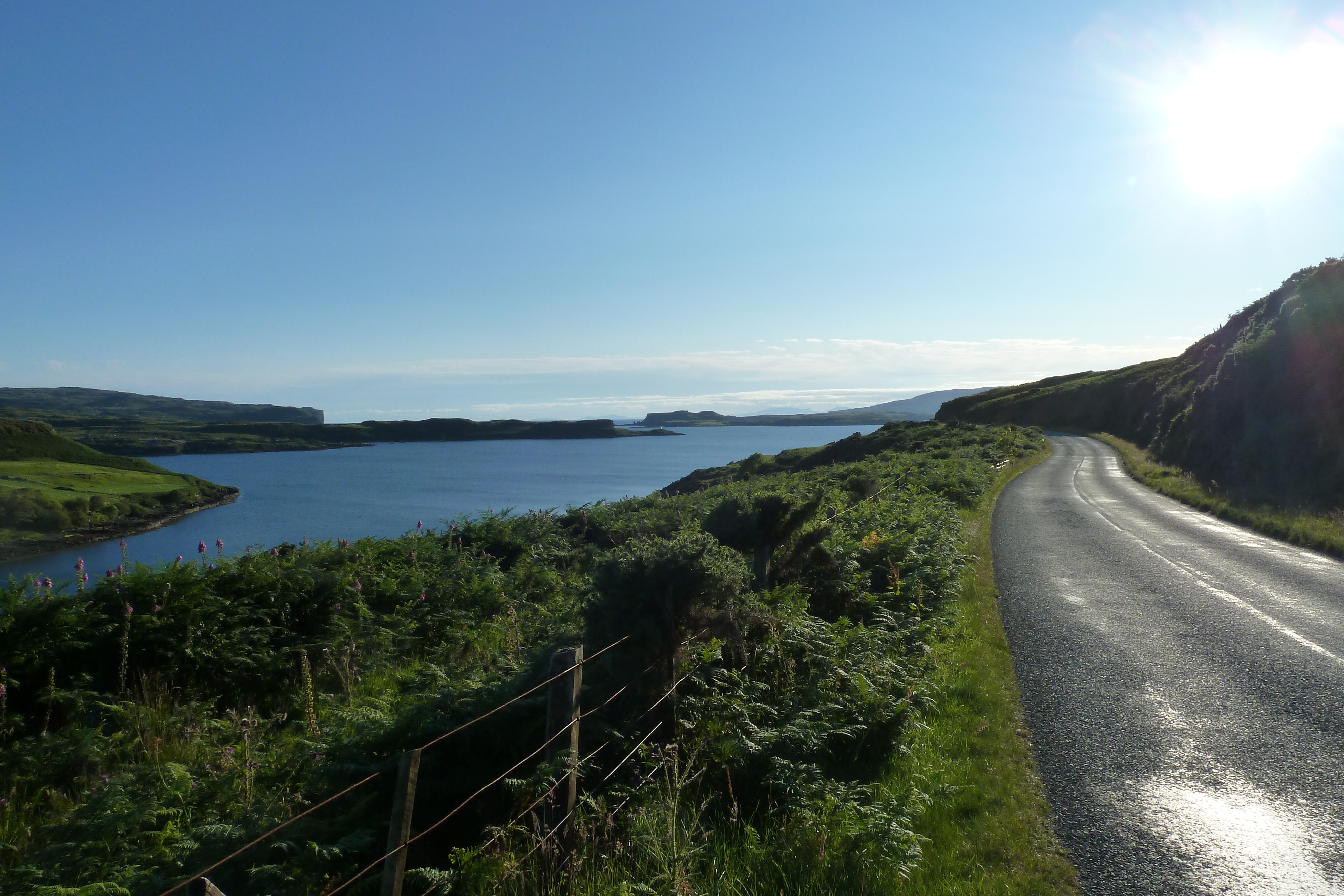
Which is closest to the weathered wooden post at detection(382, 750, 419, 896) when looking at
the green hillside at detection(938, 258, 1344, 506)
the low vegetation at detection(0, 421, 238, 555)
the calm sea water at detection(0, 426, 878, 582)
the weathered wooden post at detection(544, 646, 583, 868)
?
the weathered wooden post at detection(544, 646, 583, 868)

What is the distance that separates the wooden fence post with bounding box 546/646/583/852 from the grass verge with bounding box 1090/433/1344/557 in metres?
17.9

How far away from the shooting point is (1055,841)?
15.1 feet

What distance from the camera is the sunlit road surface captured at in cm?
445

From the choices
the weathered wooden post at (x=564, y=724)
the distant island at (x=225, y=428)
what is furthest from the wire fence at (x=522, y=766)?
the distant island at (x=225, y=428)

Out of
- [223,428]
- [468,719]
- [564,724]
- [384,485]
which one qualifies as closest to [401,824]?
[564,724]

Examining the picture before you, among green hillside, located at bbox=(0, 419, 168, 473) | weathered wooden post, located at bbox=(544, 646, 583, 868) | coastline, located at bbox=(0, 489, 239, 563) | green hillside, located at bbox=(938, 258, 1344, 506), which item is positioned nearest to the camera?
weathered wooden post, located at bbox=(544, 646, 583, 868)

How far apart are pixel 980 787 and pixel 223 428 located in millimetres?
144741

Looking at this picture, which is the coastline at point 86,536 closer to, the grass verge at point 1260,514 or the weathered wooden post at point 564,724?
the weathered wooden post at point 564,724

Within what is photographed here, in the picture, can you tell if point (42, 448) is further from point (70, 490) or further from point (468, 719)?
point (468, 719)

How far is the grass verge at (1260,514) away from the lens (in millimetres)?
16156

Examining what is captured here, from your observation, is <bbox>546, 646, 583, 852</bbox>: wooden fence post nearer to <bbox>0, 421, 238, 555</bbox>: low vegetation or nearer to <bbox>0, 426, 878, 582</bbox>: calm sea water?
<bbox>0, 426, 878, 582</bbox>: calm sea water

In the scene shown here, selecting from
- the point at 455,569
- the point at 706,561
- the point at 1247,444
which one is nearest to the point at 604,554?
the point at 706,561

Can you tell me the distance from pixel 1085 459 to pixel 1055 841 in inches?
1800

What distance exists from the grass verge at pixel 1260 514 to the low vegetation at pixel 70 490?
37.1 meters
